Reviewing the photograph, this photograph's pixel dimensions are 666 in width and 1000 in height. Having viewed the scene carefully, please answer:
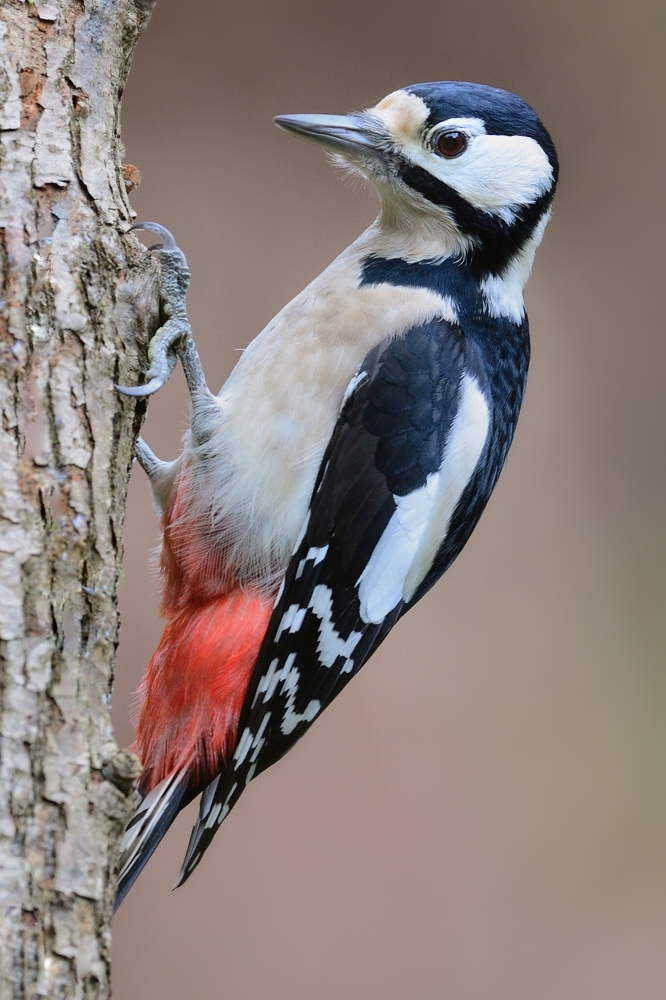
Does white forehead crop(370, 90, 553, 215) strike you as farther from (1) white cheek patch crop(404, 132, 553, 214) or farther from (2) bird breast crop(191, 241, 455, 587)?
(2) bird breast crop(191, 241, 455, 587)

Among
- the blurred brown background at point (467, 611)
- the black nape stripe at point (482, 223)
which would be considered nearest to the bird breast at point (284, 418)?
the black nape stripe at point (482, 223)

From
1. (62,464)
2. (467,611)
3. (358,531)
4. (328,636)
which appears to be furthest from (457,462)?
(467,611)

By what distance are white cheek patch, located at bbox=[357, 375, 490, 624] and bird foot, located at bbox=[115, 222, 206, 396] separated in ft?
1.23

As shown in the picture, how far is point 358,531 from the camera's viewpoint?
1.52 metres

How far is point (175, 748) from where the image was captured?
60.6 inches

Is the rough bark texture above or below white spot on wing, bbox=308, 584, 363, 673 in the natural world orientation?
above

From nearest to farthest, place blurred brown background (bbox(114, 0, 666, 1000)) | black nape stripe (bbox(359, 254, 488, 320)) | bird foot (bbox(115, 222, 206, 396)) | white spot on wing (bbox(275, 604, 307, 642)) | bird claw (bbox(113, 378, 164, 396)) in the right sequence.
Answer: bird claw (bbox(113, 378, 164, 396)) → bird foot (bbox(115, 222, 206, 396)) → white spot on wing (bbox(275, 604, 307, 642)) → black nape stripe (bbox(359, 254, 488, 320)) → blurred brown background (bbox(114, 0, 666, 1000))

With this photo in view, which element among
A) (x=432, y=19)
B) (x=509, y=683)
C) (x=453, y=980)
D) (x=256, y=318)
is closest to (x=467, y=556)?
(x=509, y=683)

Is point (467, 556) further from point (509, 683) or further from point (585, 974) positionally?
point (585, 974)

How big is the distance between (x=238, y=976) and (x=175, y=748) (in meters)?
1.48

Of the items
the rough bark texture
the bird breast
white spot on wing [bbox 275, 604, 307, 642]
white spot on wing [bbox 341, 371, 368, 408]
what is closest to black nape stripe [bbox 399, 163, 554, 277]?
the bird breast

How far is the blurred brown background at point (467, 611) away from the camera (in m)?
2.80

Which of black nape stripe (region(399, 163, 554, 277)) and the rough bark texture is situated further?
black nape stripe (region(399, 163, 554, 277))

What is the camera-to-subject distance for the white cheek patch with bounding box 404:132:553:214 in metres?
1.59
